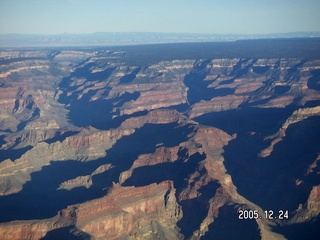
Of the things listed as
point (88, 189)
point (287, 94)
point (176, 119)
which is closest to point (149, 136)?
point (176, 119)

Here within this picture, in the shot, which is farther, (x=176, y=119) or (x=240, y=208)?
(x=176, y=119)

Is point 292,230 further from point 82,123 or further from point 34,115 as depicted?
point 34,115

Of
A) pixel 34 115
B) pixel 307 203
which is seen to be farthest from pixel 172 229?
pixel 34 115

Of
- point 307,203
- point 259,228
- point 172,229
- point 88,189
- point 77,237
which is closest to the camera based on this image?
point 77,237

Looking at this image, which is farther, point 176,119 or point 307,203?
point 176,119

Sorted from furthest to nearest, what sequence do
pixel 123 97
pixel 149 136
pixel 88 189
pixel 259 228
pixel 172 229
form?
pixel 123 97 → pixel 149 136 → pixel 88 189 → pixel 172 229 → pixel 259 228

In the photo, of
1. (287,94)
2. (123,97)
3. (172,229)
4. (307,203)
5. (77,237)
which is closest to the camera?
(77,237)

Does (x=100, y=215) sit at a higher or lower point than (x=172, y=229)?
higher

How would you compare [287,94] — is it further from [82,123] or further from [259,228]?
[259,228]

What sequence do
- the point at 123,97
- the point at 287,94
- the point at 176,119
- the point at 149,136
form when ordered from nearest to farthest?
the point at 149,136
the point at 176,119
the point at 287,94
the point at 123,97
